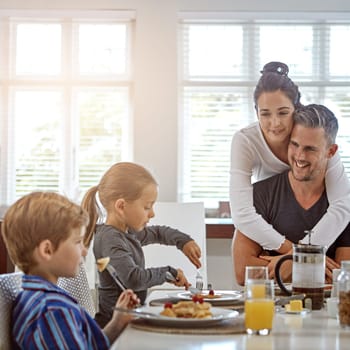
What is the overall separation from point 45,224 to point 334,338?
680 mm

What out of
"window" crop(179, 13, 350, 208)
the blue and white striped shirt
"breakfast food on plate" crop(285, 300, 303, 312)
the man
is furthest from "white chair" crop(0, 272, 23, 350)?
"window" crop(179, 13, 350, 208)

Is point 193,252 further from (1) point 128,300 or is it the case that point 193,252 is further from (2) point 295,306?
(1) point 128,300

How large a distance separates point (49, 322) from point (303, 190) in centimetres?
157

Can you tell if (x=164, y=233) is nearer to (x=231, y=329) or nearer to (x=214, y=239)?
(x=231, y=329)

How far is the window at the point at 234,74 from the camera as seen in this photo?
522 cm

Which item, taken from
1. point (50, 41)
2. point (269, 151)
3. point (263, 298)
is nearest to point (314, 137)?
point (269, 151)

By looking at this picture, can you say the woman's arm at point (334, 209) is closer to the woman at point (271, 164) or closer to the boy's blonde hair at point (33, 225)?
the woman at point (271, 164)

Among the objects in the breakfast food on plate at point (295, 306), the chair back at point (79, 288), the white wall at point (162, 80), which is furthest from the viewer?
the white wall at point (162, 80)

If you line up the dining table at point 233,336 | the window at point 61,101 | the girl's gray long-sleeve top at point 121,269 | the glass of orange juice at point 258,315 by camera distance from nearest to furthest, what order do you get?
1. the dining table at point 233,336
2. the glass of orange juice at point 258,315
3. the girl's gray long-sleeve top at point 121,269
4. the window at point 61,101

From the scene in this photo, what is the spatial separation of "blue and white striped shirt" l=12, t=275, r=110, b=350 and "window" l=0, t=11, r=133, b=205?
143 inches

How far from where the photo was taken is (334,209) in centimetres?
290

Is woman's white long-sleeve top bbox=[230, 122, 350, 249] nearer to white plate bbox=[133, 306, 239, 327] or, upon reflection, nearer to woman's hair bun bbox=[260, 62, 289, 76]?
woman's hair bun bbox=[260, 62, 289, 76]

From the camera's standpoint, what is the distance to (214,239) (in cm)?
515

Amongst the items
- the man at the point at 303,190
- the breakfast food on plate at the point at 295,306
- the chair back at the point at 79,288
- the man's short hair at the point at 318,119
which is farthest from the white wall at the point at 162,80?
the breakfast food on plate at the point at 295,306
